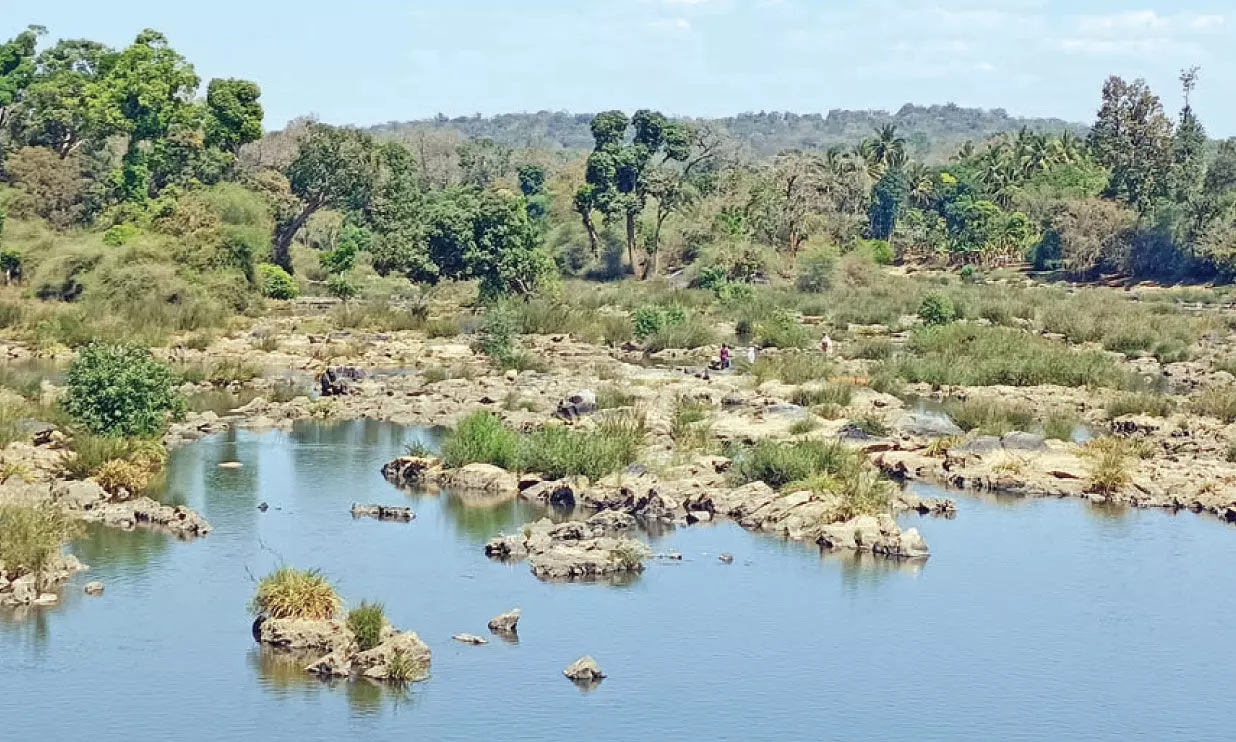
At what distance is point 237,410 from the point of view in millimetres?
35625

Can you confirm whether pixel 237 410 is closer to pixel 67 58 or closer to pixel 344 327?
pixel 344 327

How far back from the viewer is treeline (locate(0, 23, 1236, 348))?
56.8 metres

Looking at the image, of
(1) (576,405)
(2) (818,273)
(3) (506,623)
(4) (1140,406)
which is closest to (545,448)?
(1) (576,405)

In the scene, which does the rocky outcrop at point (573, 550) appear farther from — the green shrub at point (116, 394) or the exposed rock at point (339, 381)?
the exposed rock at point (339, 381)

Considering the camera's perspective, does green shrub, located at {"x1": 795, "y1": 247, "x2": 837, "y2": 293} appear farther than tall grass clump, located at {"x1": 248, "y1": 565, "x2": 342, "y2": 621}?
Yes

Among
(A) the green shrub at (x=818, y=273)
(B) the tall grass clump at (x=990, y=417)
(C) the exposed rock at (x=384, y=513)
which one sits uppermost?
(A) the green shrub at (x=818, y=273)

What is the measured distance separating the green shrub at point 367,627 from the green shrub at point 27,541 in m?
4.67

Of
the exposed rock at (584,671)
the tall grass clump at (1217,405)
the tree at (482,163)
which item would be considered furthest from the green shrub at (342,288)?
the exposed rock at (584,671)

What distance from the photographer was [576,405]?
111ft

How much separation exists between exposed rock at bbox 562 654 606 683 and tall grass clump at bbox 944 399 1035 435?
14.7 meters

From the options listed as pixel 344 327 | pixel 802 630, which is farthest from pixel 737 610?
pixel 344 327

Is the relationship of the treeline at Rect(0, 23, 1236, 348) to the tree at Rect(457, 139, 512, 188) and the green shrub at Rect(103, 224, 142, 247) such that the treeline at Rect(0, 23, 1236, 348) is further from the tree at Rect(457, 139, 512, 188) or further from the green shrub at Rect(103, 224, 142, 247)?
the tree at Rect(457, 139, 512, 188)

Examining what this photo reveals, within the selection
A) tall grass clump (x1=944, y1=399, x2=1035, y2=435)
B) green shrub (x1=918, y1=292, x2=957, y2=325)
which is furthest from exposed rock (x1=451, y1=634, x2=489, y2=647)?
green shrub (x1=918, y1=292, x2=957, y2=325)

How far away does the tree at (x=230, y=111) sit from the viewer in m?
68.5
